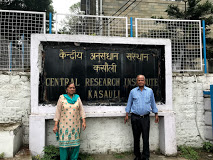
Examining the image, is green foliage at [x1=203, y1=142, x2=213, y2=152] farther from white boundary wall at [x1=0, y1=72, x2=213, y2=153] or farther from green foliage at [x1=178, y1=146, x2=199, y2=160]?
green foliage at [x1=178, y1=146, x2=199, y2=160]

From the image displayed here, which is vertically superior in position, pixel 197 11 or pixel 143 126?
pixel 197 11

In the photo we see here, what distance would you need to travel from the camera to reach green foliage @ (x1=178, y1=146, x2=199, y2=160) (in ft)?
11.9

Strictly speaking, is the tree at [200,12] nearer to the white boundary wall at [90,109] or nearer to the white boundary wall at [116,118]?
the white boundary wall at [116,118]

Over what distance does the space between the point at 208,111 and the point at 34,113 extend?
3.81m

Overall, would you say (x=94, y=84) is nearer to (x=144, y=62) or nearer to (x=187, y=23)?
(x=144, y=62)

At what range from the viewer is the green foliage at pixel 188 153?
3617 millimetres

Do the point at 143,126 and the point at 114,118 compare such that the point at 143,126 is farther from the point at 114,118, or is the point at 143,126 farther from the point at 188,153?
the point at 188,153

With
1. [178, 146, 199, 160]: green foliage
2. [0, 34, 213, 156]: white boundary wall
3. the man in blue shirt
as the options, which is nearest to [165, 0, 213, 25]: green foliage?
[0, 34, 213, 156]: white boundary wall

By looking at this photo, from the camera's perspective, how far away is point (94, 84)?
11.7 feet

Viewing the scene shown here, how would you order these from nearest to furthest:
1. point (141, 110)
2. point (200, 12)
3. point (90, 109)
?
point (141, 110)
point (90, 109)
point (200, 12)

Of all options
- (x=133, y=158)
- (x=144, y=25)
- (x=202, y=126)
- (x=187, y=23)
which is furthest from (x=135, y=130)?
(x=187, y=23)

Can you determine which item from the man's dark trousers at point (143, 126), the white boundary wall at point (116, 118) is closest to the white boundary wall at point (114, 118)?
the white boundary wall at point (116, 118)

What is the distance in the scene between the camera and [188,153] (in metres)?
3.80

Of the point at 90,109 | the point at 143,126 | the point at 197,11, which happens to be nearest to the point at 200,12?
the point at 197,11
